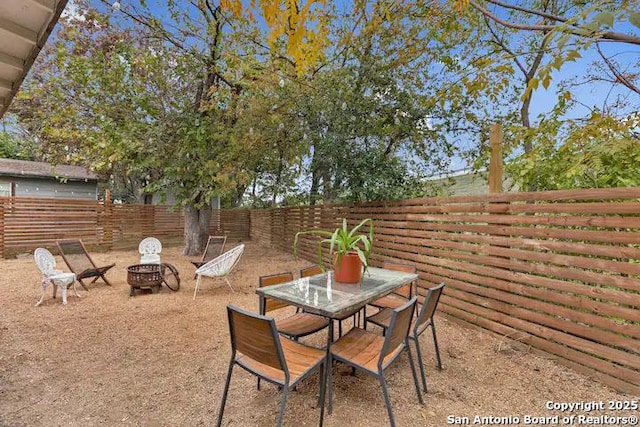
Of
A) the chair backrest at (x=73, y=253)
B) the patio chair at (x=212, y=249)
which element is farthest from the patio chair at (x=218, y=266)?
the chair backrest at (x=73, y=253)

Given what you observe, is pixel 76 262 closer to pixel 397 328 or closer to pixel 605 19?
pixel 397 328

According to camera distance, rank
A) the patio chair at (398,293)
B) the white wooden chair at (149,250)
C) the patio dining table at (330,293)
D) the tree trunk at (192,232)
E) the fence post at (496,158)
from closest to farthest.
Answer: the patio dining table at (330,293), the patio chair at (398,293), the fence post at (496,158), the white wooden chair at (149,250), the tree trunk at (192,232)

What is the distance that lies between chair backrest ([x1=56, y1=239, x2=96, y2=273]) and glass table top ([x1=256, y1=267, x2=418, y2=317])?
14.8ft

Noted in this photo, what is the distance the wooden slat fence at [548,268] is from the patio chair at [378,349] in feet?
5.58

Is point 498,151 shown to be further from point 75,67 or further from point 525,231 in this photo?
point 75,67

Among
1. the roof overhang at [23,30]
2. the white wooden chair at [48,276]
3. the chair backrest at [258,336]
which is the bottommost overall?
the white wooden chair at [48,276]

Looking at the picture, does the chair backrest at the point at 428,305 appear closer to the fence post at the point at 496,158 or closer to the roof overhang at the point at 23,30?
the fence post at the point at 496,158

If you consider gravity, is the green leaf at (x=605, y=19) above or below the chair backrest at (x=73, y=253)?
above

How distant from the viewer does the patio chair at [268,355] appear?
177 centimetres

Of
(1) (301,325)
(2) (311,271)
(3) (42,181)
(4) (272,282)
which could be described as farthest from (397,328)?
(3) (42,181)

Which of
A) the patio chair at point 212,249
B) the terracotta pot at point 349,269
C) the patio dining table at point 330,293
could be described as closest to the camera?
the patio dining table at point 330,293

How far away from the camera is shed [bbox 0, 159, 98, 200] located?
37.4 ft

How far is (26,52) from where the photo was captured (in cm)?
221

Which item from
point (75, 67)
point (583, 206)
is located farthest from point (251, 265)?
point (583, 206)
